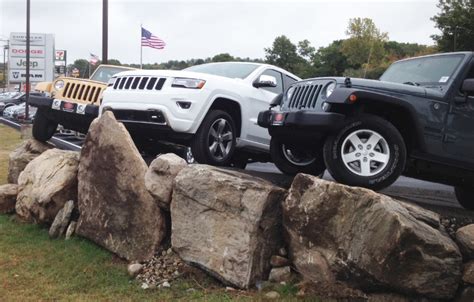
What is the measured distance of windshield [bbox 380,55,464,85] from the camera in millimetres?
5844

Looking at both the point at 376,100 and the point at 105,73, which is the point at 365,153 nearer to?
the point at 376,100

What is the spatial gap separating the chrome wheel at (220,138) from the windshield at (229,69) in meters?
1.01

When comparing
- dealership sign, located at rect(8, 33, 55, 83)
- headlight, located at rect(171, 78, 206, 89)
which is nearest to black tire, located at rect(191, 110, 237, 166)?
headlight, located at rect(171, 78, 206, 89)

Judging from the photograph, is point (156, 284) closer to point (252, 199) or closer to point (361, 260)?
point (252, 199)

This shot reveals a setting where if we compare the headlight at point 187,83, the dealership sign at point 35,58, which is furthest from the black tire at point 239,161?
the dealership sign at point 35,58

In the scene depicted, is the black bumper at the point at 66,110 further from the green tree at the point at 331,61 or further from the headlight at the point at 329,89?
the green tree at the point at 331,61

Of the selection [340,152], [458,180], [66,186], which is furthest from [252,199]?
[66,186]

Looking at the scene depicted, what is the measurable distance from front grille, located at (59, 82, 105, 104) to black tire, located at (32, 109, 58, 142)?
3.37 feet

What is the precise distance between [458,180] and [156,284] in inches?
131

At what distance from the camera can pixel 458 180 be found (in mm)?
5871

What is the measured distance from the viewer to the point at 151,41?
24953mm

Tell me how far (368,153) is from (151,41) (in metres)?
21.0

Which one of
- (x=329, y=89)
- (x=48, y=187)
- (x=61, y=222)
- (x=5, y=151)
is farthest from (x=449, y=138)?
(x=5, y=151)

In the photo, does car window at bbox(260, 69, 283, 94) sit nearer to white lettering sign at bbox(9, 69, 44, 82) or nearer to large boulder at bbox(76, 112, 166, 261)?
large boulder at bbox(76, 112, 166, 261)
